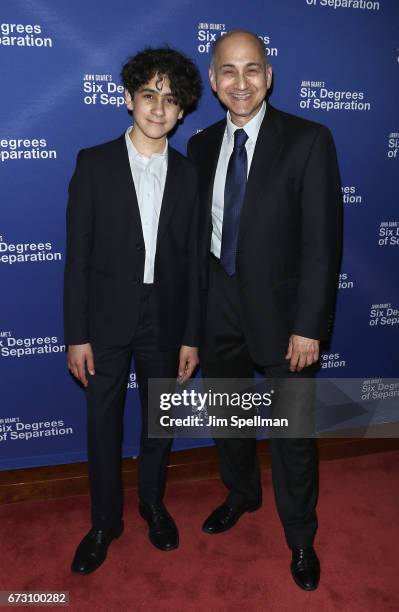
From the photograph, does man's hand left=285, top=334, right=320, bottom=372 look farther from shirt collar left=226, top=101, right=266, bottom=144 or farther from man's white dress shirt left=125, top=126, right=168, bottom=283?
shirt collar left=226, top=101, right=266, bottom=144

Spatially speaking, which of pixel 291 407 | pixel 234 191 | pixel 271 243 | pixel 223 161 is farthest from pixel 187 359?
pixel 223 161

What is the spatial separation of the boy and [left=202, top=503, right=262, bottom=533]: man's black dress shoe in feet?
1.67

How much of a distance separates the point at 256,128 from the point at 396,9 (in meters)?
1.21

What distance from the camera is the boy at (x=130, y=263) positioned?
2.07m

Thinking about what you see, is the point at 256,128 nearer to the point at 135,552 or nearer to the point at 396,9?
the point at 396,9

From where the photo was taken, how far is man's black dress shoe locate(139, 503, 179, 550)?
251cm

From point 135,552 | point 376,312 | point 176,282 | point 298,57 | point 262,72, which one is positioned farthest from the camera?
point 376,312

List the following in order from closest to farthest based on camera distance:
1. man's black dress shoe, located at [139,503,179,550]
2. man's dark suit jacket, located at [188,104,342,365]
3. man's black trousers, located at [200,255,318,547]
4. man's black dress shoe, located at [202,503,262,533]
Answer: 1. man's dark suit jacket, located at [188,104,342,365]
2. man's black trousers, located at [200,255,318,547]
3. man's black dress shoe, located at [139,503,179,550]
4. man's black dress shoe, located at [202,503,262,533]

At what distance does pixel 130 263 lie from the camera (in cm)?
215

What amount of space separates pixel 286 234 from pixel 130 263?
62 centimetres

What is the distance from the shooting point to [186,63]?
212cm

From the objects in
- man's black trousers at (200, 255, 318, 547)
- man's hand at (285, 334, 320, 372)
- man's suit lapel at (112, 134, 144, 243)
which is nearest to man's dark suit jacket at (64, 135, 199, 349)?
man's suit lapel at (112, 134, 144, 243)

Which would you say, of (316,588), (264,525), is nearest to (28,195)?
(264,525)

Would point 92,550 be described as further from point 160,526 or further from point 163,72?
point 163,72
